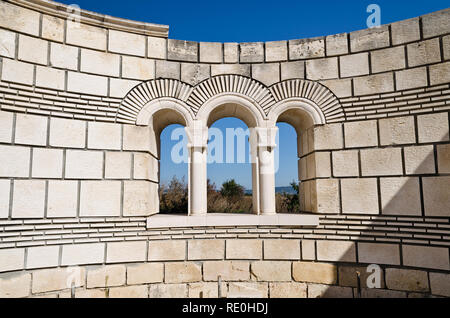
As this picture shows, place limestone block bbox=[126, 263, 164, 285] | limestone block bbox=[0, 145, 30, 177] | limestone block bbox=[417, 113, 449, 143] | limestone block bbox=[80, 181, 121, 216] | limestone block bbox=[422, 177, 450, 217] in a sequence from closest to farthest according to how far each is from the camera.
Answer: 1. limestone block bbox=[0, 145, 30, 177]
2. limestone block bbox=[422, 177, 450, 217]
3. limestone block bbox=[417, 113, 449, 143]
4. limestone block bbox=[80, 181, 121, 216]
5. limestone block bbox=[126, 263, 164, 285]

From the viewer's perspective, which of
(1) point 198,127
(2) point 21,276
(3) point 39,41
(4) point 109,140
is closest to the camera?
(2) point 21,276

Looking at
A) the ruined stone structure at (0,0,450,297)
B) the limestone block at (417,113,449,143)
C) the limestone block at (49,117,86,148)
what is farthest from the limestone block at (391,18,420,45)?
the limestone block at (49,117,86,148)

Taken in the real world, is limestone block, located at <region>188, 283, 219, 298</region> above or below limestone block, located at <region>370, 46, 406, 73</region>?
below

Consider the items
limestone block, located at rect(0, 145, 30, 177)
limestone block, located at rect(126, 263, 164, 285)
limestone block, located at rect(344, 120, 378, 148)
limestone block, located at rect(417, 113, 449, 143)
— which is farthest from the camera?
limestone block, located at rect(344, 120, 378, 148)

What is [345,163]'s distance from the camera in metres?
4.82

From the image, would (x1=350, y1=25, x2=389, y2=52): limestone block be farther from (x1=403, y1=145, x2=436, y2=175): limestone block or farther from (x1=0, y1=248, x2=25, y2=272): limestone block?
(x1=0, y1=248, x2=25, y2=272): limestone block

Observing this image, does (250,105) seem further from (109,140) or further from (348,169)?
(109,140)

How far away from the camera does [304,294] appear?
15.4ft

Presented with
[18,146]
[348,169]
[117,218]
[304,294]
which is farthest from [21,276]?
[348,169]

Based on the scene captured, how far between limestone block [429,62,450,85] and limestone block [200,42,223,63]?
3592 millimetres

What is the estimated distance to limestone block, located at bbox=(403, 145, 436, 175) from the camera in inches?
171

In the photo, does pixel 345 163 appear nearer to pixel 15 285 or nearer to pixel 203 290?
pixel 203 290

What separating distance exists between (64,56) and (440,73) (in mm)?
6191

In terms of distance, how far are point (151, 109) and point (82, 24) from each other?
1856mm
